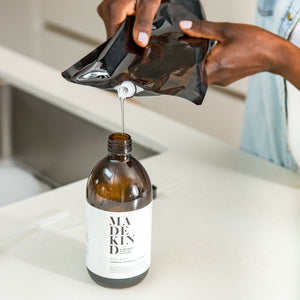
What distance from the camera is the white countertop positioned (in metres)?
0.76

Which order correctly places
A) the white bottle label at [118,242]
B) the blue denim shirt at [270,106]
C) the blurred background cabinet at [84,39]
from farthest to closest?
the blurred background cabinet at [84,39]
the blue denim shirt at [270,106]
the white bottle label at [118,242]

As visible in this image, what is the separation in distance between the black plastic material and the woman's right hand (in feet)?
0.05

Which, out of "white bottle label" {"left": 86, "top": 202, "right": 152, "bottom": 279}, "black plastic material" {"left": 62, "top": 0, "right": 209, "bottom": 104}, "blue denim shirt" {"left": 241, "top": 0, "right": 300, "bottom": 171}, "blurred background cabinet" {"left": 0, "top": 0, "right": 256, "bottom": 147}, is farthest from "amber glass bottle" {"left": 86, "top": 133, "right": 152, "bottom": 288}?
"blurred background cabinet" {"left": 0, "top": 0, "right": 256, "bottom": 147}

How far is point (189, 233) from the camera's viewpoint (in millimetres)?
888

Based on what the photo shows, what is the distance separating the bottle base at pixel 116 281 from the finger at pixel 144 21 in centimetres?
37

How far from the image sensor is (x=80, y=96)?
53.4 inches

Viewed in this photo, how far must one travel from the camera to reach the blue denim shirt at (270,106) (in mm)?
1103

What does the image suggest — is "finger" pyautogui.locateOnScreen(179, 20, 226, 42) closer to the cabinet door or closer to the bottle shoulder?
the bottle shoulder

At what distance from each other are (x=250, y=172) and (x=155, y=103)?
1.74m

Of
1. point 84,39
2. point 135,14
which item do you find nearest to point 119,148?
point 135,14

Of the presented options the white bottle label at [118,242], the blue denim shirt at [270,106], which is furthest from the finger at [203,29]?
the white bottle label at [118,242]

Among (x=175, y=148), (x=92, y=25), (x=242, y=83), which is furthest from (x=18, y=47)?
(x=175, y=148)

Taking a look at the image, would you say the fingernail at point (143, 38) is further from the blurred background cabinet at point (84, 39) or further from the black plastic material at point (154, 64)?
the blurred background cabinet at point (84, 39)

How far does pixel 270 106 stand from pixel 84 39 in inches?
82.6
